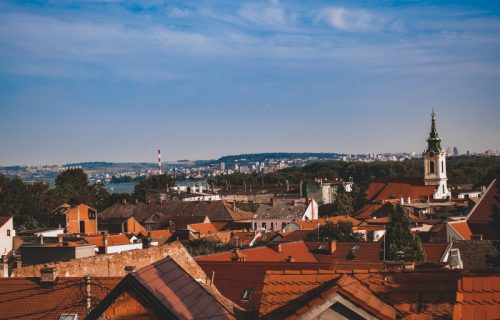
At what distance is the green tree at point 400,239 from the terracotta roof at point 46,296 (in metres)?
19.3

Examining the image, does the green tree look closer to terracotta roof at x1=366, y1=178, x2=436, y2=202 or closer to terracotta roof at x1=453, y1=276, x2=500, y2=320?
terracotta roof at x1=453, y1=276, x2=500, y2=320

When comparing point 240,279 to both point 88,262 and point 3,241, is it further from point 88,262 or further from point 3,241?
point 3,241

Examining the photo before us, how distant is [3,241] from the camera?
4791cm

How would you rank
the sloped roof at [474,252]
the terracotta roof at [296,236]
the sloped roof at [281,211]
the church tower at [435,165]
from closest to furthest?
the sloped roof at [474,252] → the terracotta roof at [296,236] → the sloped roof at [281,211] → the church tower at [435,165]

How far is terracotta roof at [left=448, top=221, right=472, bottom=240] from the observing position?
4617cm

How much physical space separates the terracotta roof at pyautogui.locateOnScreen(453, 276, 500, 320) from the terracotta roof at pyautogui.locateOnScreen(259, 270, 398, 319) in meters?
0.64

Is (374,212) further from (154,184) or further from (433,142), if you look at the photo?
(154,184)

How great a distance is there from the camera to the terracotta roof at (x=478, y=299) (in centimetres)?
678

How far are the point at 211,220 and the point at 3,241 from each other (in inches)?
1365

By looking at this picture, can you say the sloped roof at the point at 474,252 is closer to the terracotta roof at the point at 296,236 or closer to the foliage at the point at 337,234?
the foliage at the point at 337,234

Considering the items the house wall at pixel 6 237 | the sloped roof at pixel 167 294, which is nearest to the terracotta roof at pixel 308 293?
the sloped roof at pixel 167 294

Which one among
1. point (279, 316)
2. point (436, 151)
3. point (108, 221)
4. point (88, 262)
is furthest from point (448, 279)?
point (436, 151)

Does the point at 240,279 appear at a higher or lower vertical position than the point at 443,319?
lower

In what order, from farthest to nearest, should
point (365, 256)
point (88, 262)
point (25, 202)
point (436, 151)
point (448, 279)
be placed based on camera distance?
point (436, 151) < point (25, 202) < point (365, 256) < point (88, 262) < point (448, 279)
